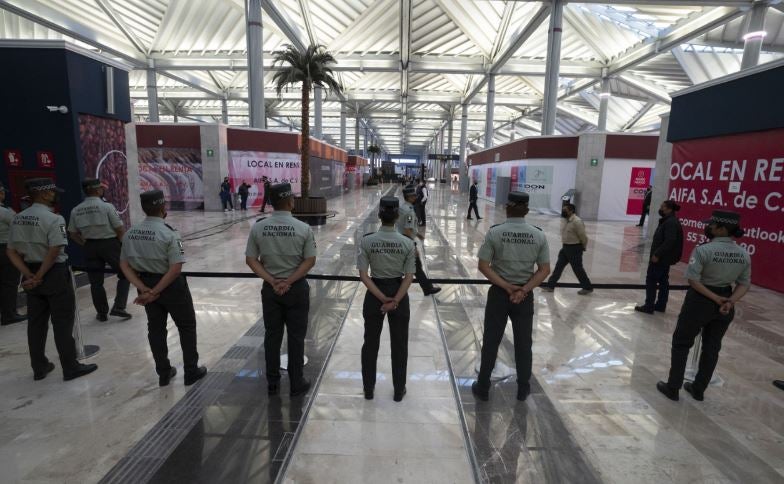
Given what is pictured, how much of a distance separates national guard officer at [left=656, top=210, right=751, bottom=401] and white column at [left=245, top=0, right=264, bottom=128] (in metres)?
20.1

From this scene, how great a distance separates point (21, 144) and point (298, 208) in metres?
8.76

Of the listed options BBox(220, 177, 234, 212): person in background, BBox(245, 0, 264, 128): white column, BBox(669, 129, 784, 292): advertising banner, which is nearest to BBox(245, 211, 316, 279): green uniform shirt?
BBox(669, 129, 784, 292): advertising banner

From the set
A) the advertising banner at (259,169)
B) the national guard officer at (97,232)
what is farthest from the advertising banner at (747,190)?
the advertising banner at (259,169)

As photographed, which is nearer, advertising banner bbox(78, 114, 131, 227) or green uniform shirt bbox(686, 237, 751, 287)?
green uniform shirt bbox(686, 237, 751, 287)

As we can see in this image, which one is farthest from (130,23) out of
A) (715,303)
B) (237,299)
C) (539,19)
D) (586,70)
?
(715,303)

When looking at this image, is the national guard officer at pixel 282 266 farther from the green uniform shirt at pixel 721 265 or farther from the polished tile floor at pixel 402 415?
the green uniform shirt at pixel 721 265

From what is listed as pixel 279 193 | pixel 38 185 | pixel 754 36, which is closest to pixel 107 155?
pixel 38 185

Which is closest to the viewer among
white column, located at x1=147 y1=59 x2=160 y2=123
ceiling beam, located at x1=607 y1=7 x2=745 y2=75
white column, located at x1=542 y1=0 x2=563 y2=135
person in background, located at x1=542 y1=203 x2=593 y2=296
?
person in background, located at x1=542 y1=203 x2=593 y2=296

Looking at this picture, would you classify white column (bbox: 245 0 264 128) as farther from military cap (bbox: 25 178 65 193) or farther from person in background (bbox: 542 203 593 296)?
military cap (bbox: 25 178 65 193)

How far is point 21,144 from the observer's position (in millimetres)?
6484

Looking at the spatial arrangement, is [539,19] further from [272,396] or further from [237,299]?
[272,396]

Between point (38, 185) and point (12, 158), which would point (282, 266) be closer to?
point (38, 185)

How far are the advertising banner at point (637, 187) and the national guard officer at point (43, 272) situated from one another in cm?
2088

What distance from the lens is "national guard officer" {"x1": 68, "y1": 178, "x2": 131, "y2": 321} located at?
16.3ft
